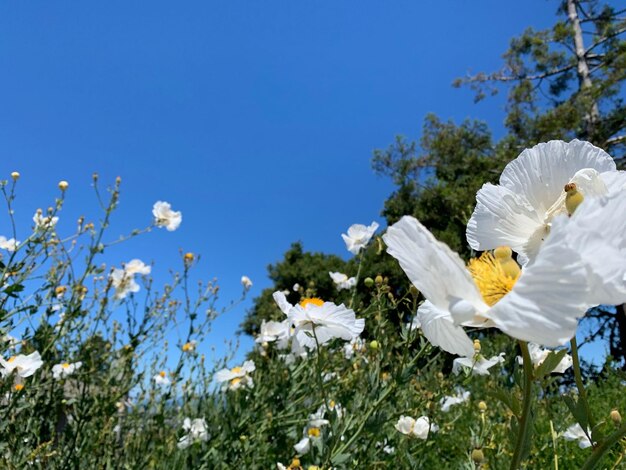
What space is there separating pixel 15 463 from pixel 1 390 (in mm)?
240

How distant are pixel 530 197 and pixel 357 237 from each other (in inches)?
53.9

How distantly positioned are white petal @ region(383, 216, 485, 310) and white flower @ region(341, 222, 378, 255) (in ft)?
4.84

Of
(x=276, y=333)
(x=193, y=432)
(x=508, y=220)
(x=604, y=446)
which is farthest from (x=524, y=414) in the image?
(x=193, y=432)

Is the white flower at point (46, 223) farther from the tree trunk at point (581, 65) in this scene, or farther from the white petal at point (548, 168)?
the tree trunk at point (581, 65)

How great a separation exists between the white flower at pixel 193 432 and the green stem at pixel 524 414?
1.60 meters

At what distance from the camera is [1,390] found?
1.56 m

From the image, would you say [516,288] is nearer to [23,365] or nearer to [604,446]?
[604,446]

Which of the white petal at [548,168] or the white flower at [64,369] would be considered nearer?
the white petal at [548,168]

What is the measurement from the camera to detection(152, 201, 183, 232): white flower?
8.68 feet

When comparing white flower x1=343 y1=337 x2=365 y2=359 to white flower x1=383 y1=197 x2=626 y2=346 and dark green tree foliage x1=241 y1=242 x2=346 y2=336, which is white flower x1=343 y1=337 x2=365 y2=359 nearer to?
white flower x1=383 y1=197 x2=626 y2=346

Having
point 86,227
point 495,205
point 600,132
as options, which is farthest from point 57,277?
point 600,132

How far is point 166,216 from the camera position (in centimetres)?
269

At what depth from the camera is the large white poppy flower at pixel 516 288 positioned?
0.37 metres

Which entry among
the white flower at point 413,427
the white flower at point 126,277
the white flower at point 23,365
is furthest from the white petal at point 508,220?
the white flower at point 126,277
